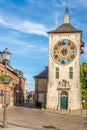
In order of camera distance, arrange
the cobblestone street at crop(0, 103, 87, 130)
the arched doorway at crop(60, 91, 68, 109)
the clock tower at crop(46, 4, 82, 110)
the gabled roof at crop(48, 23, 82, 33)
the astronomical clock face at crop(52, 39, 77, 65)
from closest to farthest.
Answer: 1. the cobblestone street at crop(0, 103, 87, 130)
2. the clock tower at crop(46, 4, 82, 110)
3. the arched doorway at crop(60, 91, 68, 109)
4. the astronomical clock face at crop(52, 39, 77, 65)
5. the gabled roof at crop(48, 23, 82, 33)

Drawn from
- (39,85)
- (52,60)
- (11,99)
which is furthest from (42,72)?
(52,60)

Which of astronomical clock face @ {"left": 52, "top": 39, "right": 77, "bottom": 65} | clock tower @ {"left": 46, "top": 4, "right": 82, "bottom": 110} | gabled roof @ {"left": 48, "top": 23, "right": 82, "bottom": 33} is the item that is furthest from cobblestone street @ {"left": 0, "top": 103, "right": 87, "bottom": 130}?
gabled roof @ {"left": 48, "top": 23, "right": 82, "bottom": 33}

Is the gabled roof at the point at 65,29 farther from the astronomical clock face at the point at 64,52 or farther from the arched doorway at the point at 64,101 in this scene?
the arched doorway at the point at 64,101

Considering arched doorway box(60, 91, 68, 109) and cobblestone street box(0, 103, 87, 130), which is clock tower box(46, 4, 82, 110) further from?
cobblestone street box(0, 103, 87, 130)

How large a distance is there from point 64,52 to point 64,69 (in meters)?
2.99

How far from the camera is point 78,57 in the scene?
174 feet

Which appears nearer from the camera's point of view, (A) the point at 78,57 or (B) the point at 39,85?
(A) the point at 78,57

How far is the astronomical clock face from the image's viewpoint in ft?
175

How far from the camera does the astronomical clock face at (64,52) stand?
53312 mm

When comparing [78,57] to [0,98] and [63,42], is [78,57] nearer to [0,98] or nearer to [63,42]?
[63,42]

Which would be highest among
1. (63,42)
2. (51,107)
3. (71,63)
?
(63,42)

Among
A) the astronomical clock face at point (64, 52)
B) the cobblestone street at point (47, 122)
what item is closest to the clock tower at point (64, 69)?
the astronomical clock face at point (64, 52)

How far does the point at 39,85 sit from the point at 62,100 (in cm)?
1353

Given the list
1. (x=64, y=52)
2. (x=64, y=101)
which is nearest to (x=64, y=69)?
(x=64, y=52)
